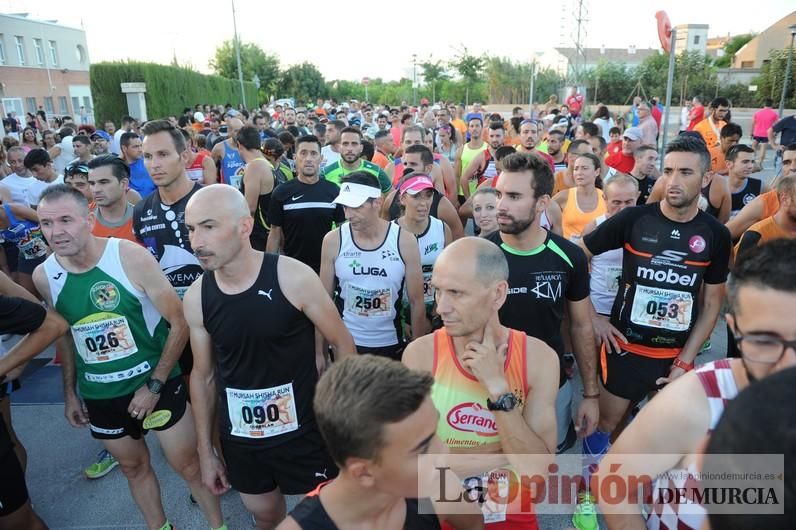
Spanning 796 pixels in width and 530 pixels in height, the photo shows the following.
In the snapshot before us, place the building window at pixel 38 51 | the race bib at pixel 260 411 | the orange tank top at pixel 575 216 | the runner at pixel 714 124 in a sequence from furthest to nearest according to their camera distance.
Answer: the building window at pixel 38 51
the runner at pixel 714 124
the orange tank top at pixel 575 216
the race bib at pixel 260 411

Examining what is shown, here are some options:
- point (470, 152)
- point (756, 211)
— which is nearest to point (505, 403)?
point (756, 211)

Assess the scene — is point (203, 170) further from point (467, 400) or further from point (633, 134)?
point (633, 134)

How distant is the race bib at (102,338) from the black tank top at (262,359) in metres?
0.61

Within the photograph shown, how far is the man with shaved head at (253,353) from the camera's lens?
260 centimetres

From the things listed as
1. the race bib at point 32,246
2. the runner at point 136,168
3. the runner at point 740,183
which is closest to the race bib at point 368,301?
the race bib at point 32,246

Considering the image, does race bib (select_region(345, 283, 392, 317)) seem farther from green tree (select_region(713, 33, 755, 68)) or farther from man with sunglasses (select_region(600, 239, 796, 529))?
green tree (select_region(713, 33, 755, 68))

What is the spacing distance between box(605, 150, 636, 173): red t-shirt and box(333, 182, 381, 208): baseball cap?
5783 mm

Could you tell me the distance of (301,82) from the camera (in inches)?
2008

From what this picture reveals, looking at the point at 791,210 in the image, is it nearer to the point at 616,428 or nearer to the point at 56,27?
the point at 616,428

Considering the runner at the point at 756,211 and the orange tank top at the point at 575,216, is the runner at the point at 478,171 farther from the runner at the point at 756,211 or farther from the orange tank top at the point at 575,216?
the runner at the point at 756,211

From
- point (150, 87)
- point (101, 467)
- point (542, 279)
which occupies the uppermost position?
point (150, 87)

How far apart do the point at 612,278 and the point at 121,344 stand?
11.5 feet

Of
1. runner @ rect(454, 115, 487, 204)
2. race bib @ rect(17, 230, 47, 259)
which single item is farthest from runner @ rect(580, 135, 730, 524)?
race bib @ rect(17, 230, 47, 259)

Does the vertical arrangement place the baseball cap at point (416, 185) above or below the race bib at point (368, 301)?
above
